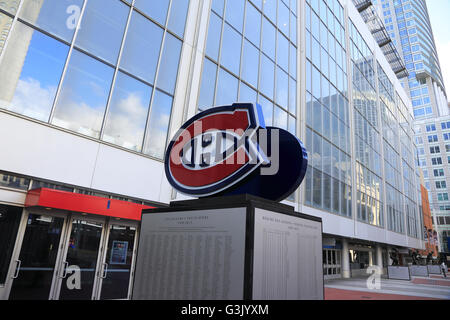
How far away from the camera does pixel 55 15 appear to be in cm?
887

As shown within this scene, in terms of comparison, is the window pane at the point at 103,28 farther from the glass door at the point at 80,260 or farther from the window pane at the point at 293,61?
the window pane at the point at 293,61

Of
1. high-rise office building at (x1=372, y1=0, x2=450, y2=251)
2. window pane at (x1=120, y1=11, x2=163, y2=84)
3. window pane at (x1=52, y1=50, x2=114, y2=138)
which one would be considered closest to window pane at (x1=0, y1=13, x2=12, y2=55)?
window pane at (x1=52, y1=50, x2=114, y2=138)

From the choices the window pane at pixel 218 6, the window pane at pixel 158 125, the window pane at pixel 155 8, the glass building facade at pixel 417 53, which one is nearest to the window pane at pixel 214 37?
the window pane at pixel 218 6

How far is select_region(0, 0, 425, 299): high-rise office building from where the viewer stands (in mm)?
7930

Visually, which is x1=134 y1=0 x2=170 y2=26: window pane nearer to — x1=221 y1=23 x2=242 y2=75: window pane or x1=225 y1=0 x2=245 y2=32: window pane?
x1=221 y1=23 x2=242 y2=75: window pane

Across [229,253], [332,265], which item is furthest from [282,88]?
[229,253]

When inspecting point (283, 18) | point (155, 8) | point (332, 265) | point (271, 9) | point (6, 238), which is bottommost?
point (332, 265)

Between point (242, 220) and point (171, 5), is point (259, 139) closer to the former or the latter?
point (242, 220)

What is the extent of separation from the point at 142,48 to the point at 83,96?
126 inches

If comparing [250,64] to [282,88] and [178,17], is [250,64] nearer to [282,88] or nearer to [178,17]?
[282,88]

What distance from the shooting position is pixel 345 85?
27500mm

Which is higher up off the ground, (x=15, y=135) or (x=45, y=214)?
(x=15, y=135)
